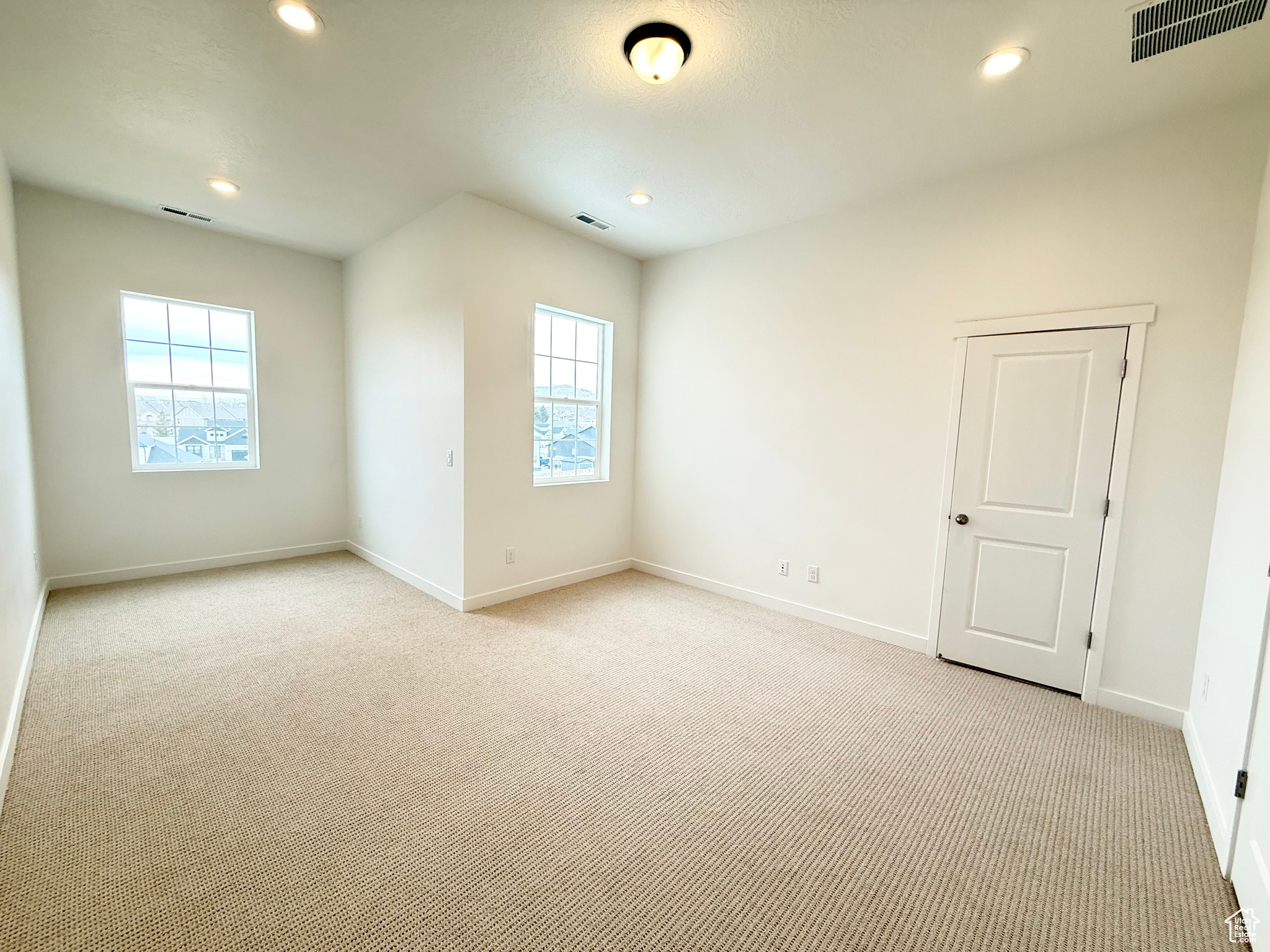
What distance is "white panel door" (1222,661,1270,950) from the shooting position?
1363 millimetres

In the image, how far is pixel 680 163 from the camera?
284 cm

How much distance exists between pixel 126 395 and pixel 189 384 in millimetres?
400

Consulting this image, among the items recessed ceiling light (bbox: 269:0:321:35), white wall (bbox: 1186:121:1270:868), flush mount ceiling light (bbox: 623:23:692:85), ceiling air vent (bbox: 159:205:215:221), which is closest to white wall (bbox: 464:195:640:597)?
recessed ceiling light (bbox: 269:0:321:35)

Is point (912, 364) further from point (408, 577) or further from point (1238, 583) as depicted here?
point (408, 577)

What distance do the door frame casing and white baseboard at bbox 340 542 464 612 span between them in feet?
11.7

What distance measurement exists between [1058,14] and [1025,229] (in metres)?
1.18

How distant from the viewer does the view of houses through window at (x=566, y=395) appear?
4094 mm

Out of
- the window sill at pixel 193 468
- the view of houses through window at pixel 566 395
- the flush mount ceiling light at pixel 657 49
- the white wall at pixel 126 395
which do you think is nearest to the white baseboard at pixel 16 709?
the white wall at pixel 126 395

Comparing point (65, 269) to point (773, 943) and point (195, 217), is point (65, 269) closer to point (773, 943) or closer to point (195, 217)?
point (195, 217)

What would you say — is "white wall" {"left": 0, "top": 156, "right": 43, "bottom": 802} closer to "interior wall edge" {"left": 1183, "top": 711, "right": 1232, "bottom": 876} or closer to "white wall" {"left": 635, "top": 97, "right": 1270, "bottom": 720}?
"white wall" {"left": 635, "top": 97, "right": 1270, "bottom": 720}

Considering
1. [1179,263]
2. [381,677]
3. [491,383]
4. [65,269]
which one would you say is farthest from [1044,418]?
[65,269]

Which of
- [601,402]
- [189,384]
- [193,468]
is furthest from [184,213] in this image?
[601,402]

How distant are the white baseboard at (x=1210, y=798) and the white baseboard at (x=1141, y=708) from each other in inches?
2.5

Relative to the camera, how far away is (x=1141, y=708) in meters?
2.51
